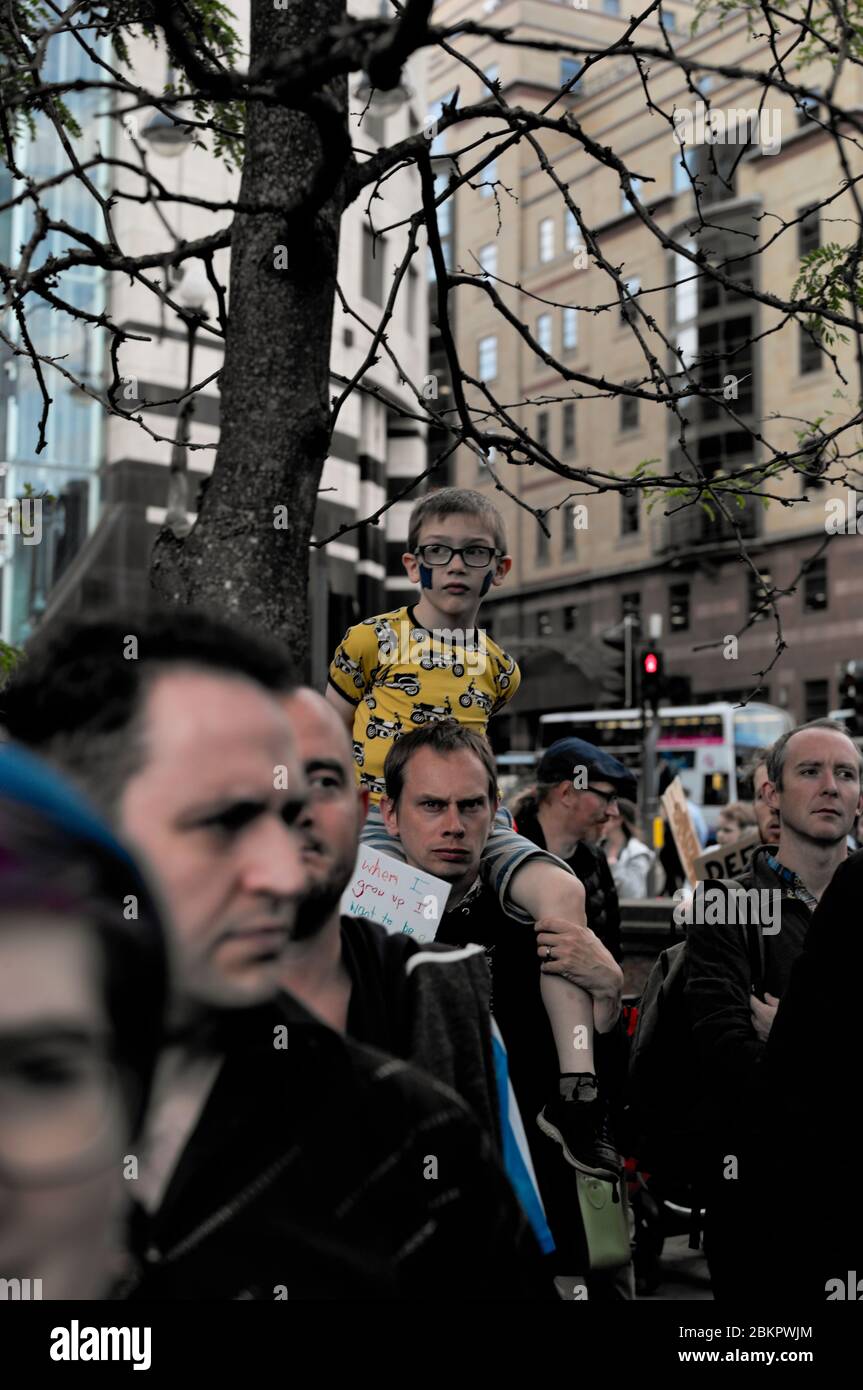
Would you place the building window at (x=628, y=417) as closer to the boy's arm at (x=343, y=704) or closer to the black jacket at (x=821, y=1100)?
the boy's arm at (x=343, y=704)

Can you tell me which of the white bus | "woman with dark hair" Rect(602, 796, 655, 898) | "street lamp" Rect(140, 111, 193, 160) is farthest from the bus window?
"street lamp" Rect(140, 111, 193, 160)

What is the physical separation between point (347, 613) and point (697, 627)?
4554 centimetres

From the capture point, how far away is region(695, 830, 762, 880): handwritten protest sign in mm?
6563

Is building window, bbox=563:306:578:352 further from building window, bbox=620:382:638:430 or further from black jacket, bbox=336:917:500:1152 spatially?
black jacket, bbox=336:917:500:1152

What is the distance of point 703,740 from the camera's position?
36.1 metres

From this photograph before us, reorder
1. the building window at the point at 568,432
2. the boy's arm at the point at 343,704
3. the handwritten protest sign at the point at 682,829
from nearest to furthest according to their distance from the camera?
the boy's arm at the point at 343,704
the handwritten protest sign at the point at 682,829
the building window at the point at 568,432

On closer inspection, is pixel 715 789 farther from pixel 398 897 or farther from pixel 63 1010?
pixel 63 1010

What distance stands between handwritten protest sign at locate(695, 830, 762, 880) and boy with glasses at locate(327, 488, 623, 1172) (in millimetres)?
2048

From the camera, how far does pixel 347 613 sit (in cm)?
882

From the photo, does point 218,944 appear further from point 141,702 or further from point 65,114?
point 65,114

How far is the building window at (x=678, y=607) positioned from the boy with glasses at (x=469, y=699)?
49.7 m

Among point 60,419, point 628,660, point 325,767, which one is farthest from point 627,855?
point 60,419

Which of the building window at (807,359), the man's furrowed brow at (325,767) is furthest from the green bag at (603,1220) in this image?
the building window at (807,359)

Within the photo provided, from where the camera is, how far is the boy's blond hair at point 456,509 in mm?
4105
